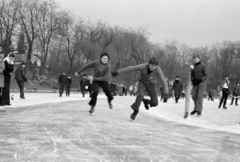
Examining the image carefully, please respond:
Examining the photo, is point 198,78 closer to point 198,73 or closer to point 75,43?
point 198,73

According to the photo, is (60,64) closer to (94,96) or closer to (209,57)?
(209,57)

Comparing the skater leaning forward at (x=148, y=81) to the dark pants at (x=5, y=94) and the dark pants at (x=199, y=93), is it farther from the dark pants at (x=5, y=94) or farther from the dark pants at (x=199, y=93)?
the dark pants at (x=5, y=94)

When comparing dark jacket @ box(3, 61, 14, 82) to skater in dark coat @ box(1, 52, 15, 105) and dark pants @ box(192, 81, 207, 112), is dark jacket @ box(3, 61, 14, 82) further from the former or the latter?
dark pants @ box(192, 81, 207, 112)

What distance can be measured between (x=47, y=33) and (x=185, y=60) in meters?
33.5

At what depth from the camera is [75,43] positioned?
4444cm

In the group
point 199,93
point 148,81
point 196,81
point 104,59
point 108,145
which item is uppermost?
point 104,59

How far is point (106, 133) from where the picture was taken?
4.54 metres

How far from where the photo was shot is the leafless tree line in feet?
123

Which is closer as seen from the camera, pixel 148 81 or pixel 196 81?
pixel 148 81

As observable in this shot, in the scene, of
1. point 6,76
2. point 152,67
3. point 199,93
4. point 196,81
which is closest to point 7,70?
point 6,76

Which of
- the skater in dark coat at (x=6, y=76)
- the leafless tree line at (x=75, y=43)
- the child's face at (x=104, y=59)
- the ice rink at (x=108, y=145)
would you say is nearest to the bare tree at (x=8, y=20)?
the leafless tree line at (x=75, y=43)

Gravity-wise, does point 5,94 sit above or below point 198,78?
below

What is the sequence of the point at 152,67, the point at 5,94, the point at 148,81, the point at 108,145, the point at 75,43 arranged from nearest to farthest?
the point at 108,145
the point at 152,67
the point at 148,81
the point at 5,94
the point at 75,43

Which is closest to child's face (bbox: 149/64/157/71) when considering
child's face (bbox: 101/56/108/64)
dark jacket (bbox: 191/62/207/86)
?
child's face (bbox: 101/56/108/64)
